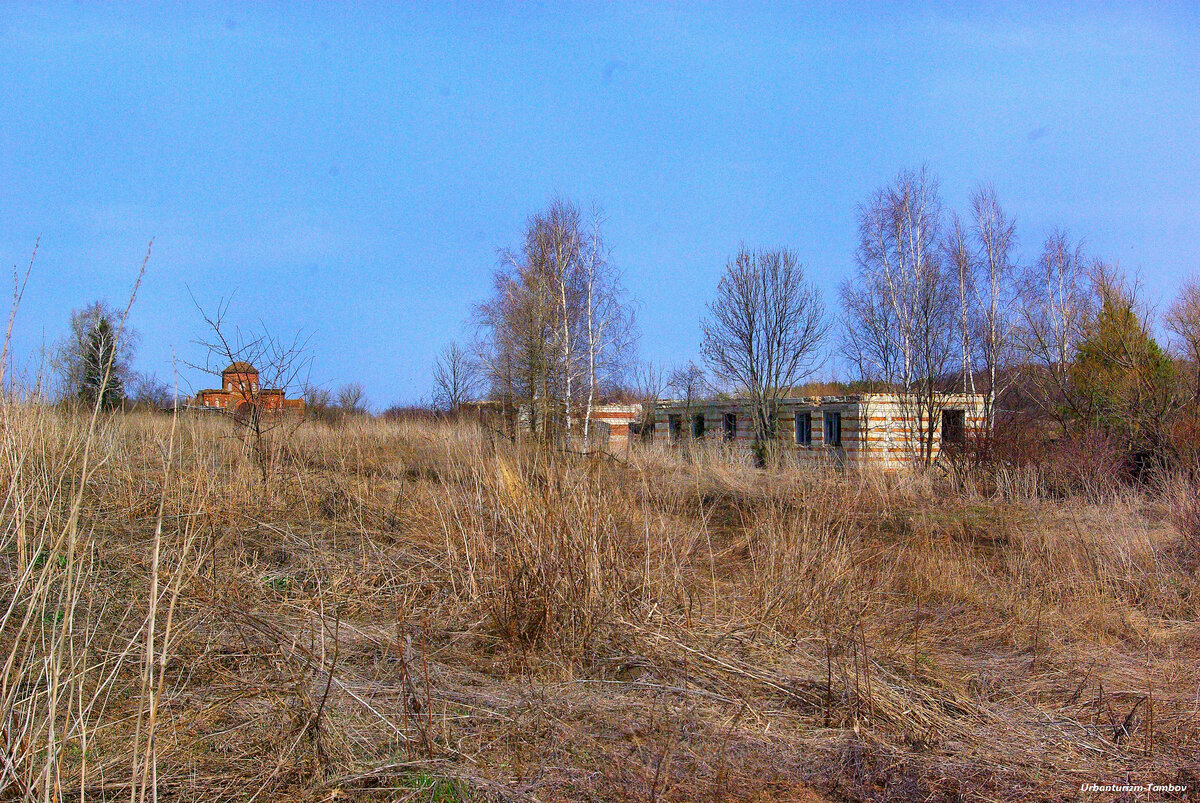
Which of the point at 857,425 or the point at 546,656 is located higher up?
the point at 857,425

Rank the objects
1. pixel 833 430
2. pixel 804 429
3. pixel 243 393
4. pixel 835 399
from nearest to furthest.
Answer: pixel 243 393
pixel 835 399
pixel 833 430
pixel 804 429

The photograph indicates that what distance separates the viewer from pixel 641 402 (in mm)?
28703

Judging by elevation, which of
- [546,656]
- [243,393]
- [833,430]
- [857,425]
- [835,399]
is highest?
[835,399]

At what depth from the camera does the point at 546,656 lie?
12.7 feet

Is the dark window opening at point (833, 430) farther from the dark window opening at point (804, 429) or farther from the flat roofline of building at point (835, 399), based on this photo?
the dark window opening at point (804, 429)

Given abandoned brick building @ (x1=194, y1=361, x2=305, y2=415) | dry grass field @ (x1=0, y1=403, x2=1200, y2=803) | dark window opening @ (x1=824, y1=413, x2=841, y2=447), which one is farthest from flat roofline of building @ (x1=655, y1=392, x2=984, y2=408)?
abandoned brick building @ (x1=194, y1=361, x2=305, y2=415)

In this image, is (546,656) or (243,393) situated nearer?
(546,656)

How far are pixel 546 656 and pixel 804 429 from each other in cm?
1846

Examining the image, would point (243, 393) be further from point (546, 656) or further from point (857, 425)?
point (857, 425)

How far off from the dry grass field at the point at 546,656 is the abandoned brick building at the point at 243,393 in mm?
1510

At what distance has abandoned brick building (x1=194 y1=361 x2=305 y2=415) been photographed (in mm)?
8164

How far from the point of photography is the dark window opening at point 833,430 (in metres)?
20.2

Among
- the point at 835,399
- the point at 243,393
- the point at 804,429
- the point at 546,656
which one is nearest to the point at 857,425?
the point at 835,399

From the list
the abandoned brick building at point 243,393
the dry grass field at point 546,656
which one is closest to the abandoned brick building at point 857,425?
the abandoned brick building at point 243,393
